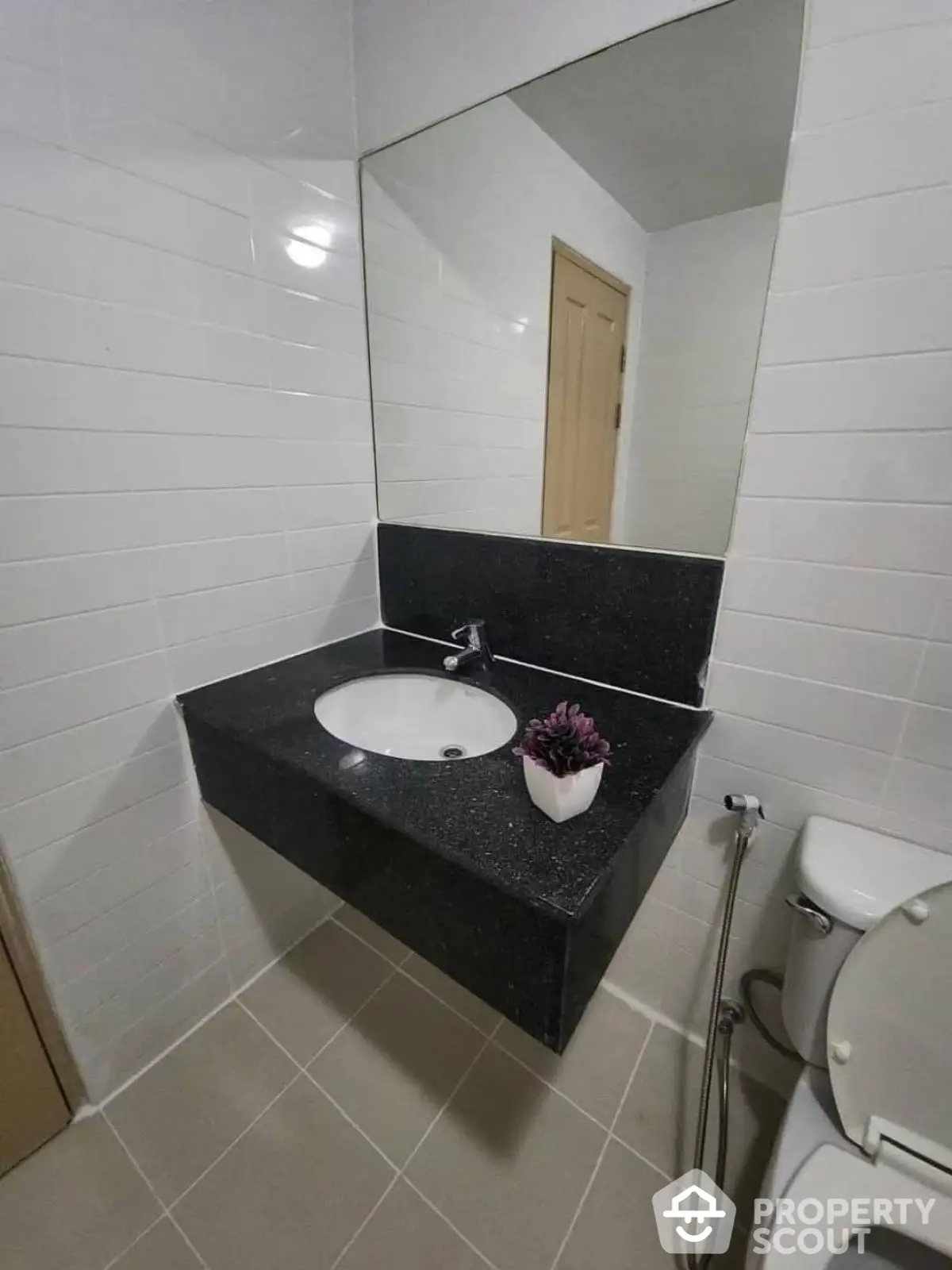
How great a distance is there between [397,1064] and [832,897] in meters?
1.00

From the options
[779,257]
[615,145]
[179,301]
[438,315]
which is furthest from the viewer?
[438,315]

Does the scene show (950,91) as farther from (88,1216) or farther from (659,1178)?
(88,1216)

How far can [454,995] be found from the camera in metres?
1.34

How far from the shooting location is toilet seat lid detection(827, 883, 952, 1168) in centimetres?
Result: 71

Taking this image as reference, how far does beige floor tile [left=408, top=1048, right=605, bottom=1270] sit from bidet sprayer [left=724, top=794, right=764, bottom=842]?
2.33ft

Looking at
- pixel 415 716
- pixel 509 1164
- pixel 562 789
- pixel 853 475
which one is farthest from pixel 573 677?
pixel 509 1164

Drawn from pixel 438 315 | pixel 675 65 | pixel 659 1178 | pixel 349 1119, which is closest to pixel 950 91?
pixel 675 65

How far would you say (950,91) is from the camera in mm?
620

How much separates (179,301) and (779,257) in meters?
0.97

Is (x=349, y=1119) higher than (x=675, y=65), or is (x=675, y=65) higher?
(x=675, y=65)

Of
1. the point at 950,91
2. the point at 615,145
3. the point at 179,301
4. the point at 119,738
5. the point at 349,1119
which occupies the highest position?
the point at 615,145

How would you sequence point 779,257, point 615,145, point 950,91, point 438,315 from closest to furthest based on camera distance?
point 950,91
point 779,257
point 615,145
point 438,315

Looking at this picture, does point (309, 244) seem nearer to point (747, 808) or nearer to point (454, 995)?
point (747, 808)

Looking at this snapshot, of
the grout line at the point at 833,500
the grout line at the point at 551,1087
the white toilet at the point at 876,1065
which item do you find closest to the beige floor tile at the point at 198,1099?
the grout line at the point at 551,1087
